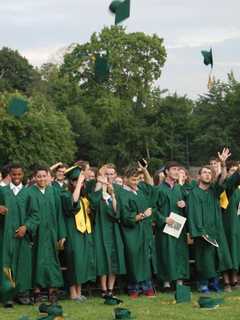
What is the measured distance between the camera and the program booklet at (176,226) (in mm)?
10930

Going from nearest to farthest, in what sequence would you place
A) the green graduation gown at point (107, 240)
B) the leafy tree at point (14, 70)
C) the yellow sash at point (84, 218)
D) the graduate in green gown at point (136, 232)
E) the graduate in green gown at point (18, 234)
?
the graduate in green gown at point (18, 234), the yellow sash at point (84, 218), the green graduation gown at point (107, 240), the graduate in green gown at point (136, 232), the leafy tree at point (14, 70)

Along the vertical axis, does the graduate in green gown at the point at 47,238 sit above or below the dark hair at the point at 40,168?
below

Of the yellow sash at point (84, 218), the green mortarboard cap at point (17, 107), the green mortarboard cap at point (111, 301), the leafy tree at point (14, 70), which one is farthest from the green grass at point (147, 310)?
the leafy tree at point (14, 70)

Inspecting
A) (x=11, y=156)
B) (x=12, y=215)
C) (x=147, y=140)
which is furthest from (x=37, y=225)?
(x=147, y=140)

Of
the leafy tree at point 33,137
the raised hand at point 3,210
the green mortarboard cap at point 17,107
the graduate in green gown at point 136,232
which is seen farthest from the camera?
the leafy tree at point 33,137

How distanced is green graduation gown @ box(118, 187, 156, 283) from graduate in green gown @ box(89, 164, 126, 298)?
0.34 feet

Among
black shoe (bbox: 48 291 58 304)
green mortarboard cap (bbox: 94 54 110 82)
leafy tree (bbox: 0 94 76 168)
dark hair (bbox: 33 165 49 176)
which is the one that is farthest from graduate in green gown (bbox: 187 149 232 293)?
leafy tree (bbox: 0 94 76 168)

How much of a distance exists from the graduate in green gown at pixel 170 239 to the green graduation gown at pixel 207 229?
17cm

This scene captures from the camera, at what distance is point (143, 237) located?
35.8 feet

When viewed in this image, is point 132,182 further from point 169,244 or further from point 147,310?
point 147,310

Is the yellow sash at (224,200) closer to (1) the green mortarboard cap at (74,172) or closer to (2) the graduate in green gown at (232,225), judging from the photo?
(2) the graduate in green gown at (232,225)

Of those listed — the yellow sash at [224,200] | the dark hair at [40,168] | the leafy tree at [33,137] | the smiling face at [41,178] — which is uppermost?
the leafy tree at [33,137]

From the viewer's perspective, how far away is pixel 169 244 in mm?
11008

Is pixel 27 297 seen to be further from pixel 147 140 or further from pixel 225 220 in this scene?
pixel 147 140
